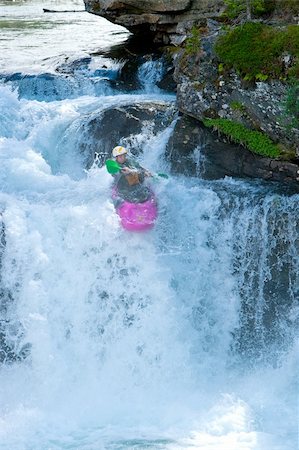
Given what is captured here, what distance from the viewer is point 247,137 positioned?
10031mm

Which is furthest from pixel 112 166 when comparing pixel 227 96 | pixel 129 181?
pixel 227 96

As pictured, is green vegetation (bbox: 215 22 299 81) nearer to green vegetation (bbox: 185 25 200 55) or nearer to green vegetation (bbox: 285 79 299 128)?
green vegetation (bbox: 285 79 299 128)

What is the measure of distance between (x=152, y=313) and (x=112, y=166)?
2.46 m

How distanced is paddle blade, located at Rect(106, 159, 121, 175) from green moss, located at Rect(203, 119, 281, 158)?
7.65 ft

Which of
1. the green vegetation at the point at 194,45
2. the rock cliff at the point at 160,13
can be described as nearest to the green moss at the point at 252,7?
the green vegetation at the point at 194,45

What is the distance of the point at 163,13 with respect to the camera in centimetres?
1762

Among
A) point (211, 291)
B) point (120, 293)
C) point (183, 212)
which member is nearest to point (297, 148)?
point (183, 212)

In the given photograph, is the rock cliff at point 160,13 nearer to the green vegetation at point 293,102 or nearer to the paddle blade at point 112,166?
the green vegetation at point 293,102

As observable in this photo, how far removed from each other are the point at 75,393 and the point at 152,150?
5039 mm

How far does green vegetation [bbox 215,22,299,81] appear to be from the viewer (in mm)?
9617

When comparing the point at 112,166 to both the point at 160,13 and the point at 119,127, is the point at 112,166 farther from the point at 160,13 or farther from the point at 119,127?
the point at 160,13

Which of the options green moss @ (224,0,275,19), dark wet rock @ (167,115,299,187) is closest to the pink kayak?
dark wet rock @ (167,115,299,187)

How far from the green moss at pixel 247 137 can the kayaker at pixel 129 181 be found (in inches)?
78.3

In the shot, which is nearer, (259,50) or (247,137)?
(259,50)
